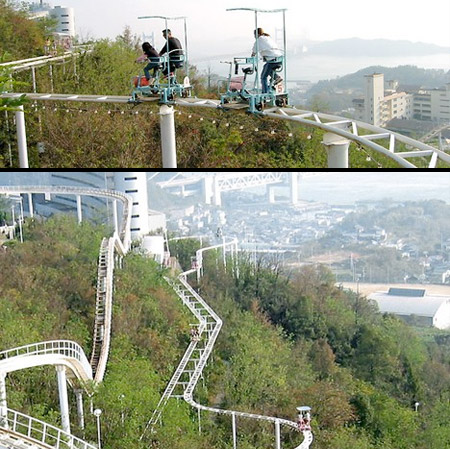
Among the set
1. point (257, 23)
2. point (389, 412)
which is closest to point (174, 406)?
point (389, 412)

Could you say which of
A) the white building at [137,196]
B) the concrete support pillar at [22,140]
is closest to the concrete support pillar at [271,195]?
the white building at [137,196]

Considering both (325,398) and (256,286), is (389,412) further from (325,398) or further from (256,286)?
(256,286)

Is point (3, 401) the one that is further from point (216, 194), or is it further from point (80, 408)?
point (216, 194)

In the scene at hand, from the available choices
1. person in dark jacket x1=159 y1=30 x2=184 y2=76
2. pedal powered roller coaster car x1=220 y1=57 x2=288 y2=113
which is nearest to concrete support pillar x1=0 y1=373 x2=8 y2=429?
pedal powered roller coaster car x1=220 y1=57 x2=288 y2=113

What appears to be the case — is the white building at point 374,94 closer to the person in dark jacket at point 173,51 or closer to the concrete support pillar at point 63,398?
the person in dark jacket at point 173,51

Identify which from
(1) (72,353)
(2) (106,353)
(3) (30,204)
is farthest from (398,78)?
(1) (72,353)
